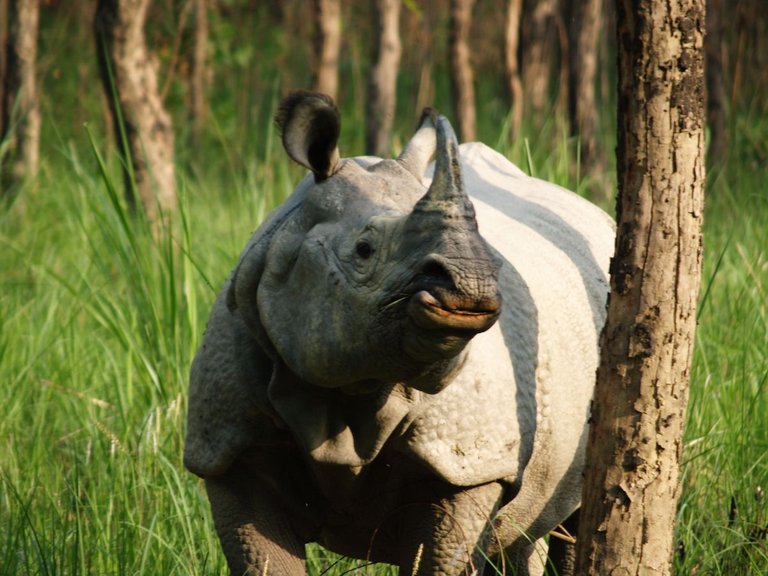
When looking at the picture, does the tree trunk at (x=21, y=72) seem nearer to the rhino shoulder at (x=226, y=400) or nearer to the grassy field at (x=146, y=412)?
the grassy field at (x=146, y=412)

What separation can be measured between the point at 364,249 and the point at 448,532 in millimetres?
851

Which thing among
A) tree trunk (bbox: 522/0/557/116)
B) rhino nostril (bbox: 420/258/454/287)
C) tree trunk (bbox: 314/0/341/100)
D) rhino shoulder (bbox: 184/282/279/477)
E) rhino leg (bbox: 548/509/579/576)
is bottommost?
rhino leg (bbox: 548/509/579/576)

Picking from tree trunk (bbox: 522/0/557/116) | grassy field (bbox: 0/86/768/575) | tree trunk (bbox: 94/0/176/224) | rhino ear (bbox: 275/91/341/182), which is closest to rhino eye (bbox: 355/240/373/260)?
Answer: rhino ear (bbox: 275/91/341/182)

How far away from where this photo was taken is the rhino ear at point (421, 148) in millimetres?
3027

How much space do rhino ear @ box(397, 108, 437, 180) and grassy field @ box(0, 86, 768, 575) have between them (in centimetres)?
127

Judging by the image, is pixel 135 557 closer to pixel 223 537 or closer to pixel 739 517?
pixel 223 537

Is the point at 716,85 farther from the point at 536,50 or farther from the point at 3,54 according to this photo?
the point at 3,54

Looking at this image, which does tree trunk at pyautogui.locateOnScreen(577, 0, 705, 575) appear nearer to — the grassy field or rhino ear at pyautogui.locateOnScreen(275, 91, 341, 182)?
the grassy field

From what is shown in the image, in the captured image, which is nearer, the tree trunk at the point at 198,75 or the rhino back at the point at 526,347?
the rhino back at the point at 526,347

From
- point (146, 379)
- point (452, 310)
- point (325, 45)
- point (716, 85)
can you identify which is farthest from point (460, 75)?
point (452, 310)

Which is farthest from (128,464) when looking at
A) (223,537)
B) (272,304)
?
(272,304)

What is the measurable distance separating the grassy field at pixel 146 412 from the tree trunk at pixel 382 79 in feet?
11.1

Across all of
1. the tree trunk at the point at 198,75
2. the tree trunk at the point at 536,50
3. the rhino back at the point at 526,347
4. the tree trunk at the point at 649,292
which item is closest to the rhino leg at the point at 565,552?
the rhino back at the point at 526,347

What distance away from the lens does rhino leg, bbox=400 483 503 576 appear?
10.0 feet
